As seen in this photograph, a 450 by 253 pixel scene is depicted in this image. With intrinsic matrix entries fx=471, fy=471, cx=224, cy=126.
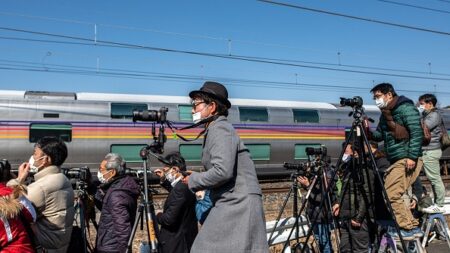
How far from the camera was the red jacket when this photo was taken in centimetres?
310

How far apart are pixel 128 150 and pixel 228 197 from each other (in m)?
12.2

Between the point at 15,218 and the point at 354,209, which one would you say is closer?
the point at 15,218

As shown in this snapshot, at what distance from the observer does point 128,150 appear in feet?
49.1

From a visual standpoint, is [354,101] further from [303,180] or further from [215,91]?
[215,91]

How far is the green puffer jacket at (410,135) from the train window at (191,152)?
37.5 ft

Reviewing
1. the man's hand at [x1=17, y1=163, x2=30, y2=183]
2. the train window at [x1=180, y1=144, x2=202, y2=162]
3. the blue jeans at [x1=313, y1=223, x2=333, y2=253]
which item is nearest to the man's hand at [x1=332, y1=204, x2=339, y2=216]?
the blue jeans at [x1=313, y1=223, x2=333, y2=253]

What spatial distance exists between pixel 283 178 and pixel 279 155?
108 centimetres

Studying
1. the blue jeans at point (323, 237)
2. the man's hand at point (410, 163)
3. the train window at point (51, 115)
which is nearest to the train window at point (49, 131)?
the train window at point (51, 115)

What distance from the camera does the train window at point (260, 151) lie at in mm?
16875

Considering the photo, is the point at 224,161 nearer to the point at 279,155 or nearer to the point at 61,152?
the point at 61,152

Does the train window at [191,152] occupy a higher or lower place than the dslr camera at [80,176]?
lower

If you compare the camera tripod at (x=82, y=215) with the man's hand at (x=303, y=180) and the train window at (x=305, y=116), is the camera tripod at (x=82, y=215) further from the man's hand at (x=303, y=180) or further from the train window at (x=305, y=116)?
the train window at (x=305, y=116)

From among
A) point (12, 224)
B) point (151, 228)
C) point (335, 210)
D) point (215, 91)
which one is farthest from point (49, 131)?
point (215, 91)

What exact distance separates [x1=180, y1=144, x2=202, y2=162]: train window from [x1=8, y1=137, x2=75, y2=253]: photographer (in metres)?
11.8
